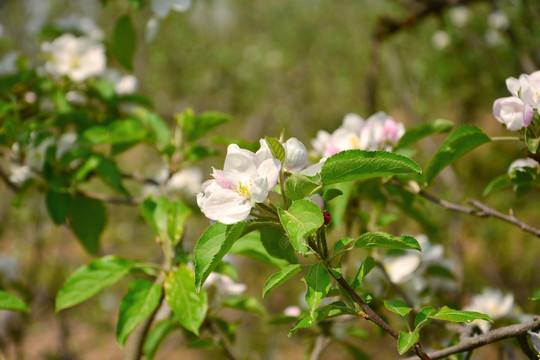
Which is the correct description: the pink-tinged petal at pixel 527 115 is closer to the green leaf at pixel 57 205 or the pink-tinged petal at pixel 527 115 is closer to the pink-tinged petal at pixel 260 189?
the pink-tinged petal at pixel 260 189

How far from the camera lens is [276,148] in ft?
2.56

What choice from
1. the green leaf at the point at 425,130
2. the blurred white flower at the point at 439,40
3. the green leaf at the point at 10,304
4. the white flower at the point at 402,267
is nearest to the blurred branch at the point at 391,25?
the white flower at the point at 402,267

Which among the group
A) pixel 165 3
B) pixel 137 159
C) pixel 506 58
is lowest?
pixel 137 159

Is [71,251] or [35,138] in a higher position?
Answer: [35,138]

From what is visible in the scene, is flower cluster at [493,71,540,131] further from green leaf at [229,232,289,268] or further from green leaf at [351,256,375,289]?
green leaf at [229,232,289,268]

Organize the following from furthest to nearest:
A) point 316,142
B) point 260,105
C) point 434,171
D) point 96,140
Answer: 1. point 260,105
2. point 96,140
3. point 316,142
4. point 434,171

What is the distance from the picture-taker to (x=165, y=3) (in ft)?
5.28

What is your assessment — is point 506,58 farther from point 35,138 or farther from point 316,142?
point 35,138

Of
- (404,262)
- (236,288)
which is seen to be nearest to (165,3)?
(236,288)

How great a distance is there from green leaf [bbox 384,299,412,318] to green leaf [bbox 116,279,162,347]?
51 centimetres

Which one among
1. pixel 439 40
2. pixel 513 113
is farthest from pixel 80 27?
pixel 439 40

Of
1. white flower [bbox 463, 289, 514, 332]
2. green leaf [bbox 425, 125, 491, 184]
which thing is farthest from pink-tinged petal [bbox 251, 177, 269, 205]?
white flower [bbox 463, 289, 514, 332]

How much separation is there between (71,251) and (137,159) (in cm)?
170

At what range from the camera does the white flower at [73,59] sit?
70.7 inches
